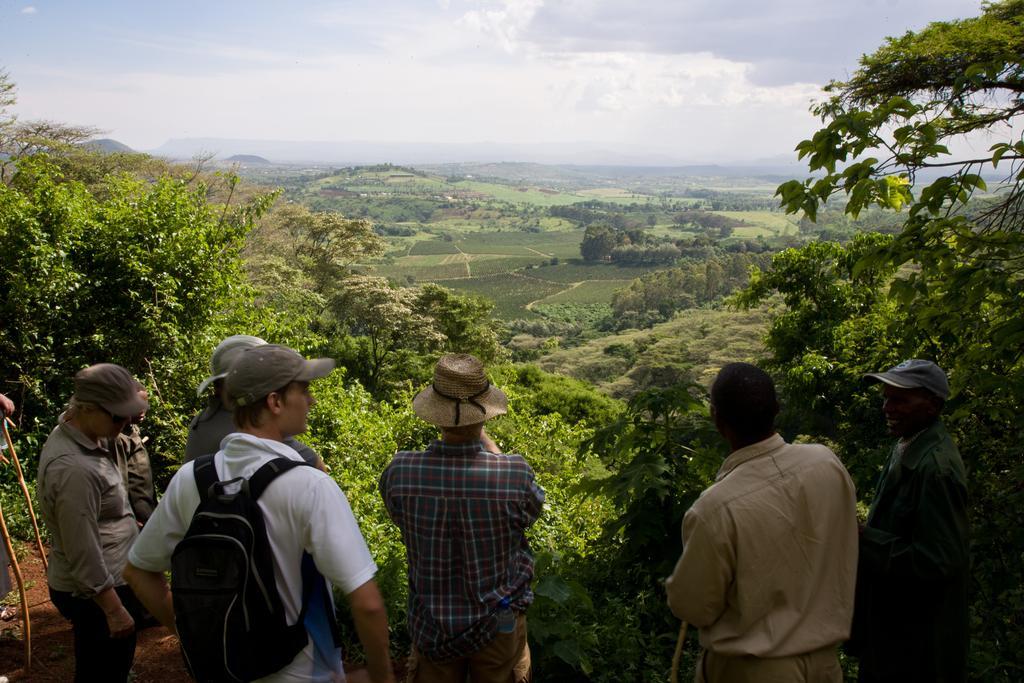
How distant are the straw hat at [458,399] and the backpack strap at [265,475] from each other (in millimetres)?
649

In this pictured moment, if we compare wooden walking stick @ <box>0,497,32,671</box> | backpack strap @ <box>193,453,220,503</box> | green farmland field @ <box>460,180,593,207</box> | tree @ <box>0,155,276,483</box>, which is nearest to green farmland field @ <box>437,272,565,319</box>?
tree @ <box>0,155,276,483</box>

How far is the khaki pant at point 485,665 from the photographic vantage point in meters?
2.38

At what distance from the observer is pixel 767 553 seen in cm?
186

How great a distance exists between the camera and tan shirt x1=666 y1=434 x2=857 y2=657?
187cm

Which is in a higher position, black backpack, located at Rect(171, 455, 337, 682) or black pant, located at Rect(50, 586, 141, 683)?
black backpack, located at Rect(171, 455, 337, 682)

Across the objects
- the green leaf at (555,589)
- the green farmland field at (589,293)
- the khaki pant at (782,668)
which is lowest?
the green farmland field at (589,293)

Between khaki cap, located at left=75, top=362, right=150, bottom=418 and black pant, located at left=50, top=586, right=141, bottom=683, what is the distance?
2.48ft

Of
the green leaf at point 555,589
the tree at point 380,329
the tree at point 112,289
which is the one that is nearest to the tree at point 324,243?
the tree at point 380,329

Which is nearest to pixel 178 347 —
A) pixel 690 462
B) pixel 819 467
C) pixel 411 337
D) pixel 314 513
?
pixel 690 462

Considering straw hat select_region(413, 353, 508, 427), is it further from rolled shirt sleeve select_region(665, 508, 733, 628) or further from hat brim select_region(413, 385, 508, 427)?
rolled shirt sleeve select_region(665, 508, 733, 628)

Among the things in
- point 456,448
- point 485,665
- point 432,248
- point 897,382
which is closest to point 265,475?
point 456,448

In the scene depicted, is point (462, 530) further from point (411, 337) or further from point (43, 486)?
point (411, 337)

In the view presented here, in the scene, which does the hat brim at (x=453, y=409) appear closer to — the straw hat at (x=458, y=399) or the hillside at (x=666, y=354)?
the straw hat at (x=458, y=399)

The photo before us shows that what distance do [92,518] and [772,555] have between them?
2.38 metres
